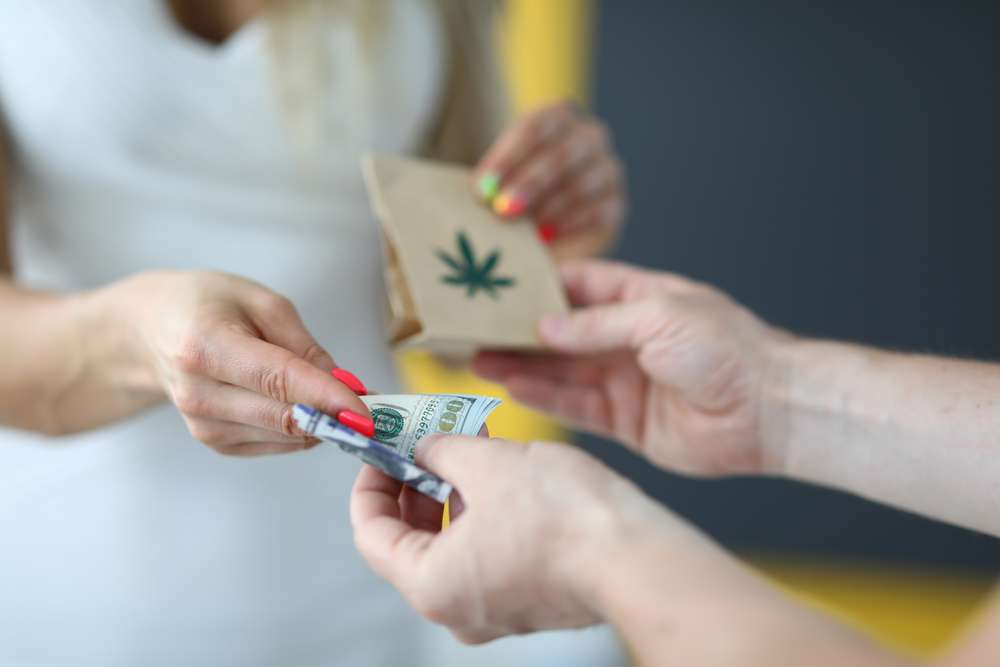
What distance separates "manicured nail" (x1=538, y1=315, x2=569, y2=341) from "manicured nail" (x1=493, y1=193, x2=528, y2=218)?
13 centimetres

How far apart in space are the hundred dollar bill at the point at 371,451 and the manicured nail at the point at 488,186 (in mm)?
403

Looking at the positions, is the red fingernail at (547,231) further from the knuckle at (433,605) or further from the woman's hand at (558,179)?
the knuckle at (433,605)

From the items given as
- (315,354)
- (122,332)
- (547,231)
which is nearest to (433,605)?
(315,354)

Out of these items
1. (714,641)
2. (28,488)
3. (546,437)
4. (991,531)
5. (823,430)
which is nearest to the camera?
(714,641)


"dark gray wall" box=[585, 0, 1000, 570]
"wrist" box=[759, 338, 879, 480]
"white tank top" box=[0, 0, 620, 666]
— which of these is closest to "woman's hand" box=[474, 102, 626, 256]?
"white tank top" box=[0, 0, 620, 666]

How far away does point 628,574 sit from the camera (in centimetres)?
35

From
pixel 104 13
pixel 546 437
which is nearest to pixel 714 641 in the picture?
pixel 104 13

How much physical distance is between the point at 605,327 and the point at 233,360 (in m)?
0.35

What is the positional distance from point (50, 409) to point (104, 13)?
331mm

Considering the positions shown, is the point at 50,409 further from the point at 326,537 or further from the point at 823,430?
the point at 823,430

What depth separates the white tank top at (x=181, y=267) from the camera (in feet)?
2.24

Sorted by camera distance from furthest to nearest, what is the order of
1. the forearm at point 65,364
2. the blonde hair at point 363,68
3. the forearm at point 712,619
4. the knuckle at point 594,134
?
the knuckle at point 594,134 → the blonde hair at point 363,68 → the forearm at point 65,364 → the forearm at point 712,619

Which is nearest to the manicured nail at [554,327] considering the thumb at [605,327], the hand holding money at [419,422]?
the thumb at [605,327]

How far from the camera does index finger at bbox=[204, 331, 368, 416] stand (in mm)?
413
